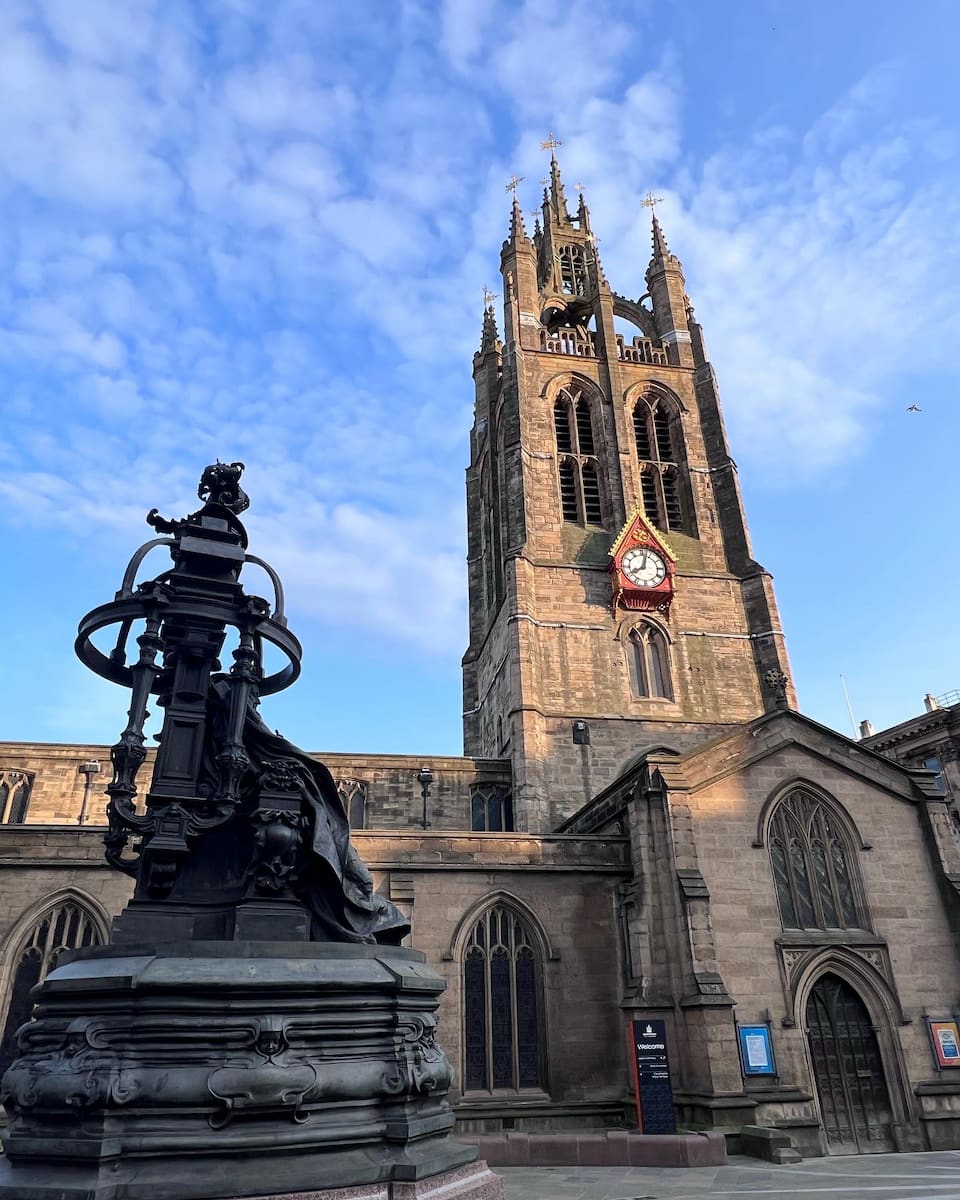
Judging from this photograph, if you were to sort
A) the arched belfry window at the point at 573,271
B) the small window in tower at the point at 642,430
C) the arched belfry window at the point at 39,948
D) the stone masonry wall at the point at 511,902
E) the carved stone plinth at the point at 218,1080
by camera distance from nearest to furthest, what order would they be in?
the carved stone plinth at the point at 218,1080
the arched belfry window at the point at 39,948
the stone masonry wall at the point at 511,902
the small window in tower at the point at 642,430
the arched belfry window at the point at 573,271

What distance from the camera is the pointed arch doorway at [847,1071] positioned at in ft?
53.7

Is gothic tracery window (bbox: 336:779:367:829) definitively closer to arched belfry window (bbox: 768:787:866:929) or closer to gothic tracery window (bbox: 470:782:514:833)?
gothic tracery window (bbox: 470:782:514:833)

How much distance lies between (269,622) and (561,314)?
44.1 metres

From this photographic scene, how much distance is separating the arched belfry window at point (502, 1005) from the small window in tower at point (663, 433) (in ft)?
84.8

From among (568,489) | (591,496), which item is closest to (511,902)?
(591,496)

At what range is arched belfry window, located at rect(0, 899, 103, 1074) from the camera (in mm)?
17375

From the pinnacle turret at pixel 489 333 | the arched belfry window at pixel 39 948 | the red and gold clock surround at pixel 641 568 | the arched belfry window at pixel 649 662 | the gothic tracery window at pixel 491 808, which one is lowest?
the arched belfry window at pixel 39 948

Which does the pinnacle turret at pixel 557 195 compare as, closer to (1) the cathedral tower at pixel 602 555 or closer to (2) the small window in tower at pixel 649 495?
(1) the cathedral tower at pixel 602 555

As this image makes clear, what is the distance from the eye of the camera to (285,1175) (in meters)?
4.79

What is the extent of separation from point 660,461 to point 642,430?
2.38 m

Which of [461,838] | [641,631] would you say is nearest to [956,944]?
[461,838]

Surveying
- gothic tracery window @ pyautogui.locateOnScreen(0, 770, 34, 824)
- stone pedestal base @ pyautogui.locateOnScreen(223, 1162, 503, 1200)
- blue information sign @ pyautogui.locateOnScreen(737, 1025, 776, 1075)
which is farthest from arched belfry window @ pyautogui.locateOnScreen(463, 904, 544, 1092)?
gothic tracery window @ pyautogui.locateOnScreen(0, 770, 34, 824)

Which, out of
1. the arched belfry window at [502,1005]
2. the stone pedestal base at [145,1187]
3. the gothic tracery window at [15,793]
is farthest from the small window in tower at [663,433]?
the stone pedestal base at [145,1187]

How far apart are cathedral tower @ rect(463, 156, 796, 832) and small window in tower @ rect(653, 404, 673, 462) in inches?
Result: 4.0
